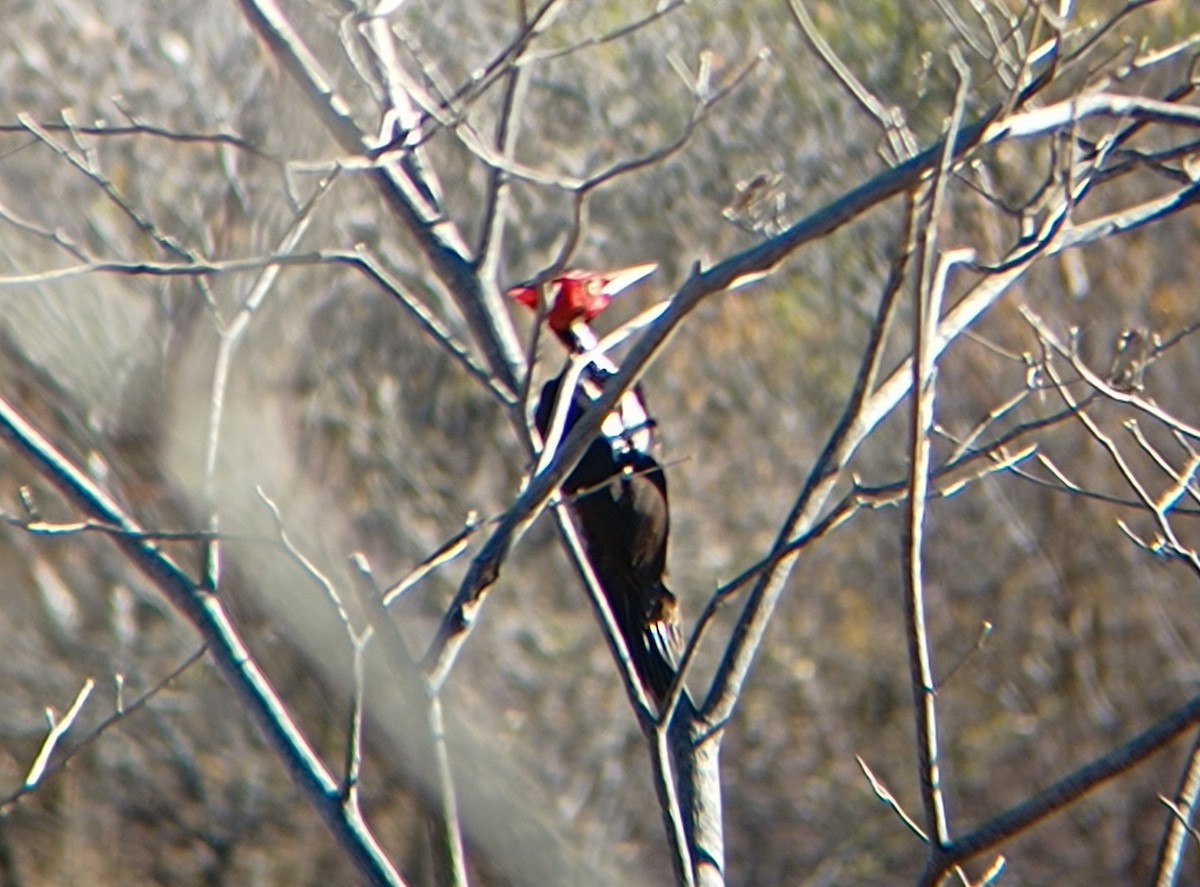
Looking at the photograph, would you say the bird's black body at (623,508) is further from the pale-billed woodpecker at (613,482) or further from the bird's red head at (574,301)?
the bird's red head at (574,301)

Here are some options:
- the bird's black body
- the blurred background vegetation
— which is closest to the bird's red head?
the bird's black body

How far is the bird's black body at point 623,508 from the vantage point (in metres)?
2.86

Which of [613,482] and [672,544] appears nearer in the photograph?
[613,482]

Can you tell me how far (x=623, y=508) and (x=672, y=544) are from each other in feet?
10.8

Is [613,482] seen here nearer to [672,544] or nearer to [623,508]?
[623,508]

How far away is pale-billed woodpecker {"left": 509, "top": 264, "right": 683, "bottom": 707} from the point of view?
288cm

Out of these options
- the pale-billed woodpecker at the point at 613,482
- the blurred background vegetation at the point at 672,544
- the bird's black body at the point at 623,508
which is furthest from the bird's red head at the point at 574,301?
the blurred background vegetation at the point at 672,544

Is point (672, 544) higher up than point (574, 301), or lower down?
higher up

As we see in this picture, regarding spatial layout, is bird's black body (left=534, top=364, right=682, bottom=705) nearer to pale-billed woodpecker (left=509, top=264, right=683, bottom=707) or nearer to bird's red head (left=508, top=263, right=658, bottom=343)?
pale-billed woodpecker (left=509, top=264, right=683, bottom=707)

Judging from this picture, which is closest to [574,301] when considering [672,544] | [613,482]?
[613,482]

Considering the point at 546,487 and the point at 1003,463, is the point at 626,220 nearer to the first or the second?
the point at 1003,463

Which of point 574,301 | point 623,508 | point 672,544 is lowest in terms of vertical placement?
point 623,508

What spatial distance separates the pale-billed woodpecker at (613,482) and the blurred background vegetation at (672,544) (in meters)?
2.74

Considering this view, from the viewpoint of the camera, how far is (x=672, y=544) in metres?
Answer: 6.29
